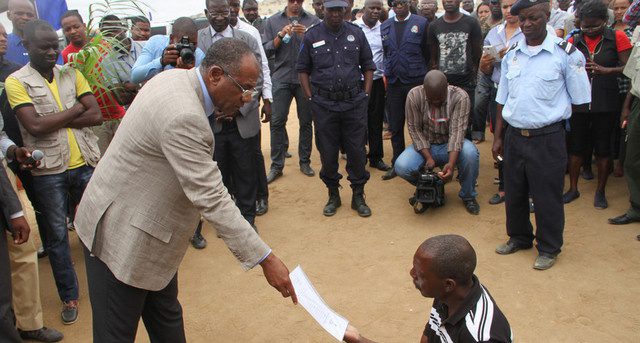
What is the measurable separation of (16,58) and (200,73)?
3974mm

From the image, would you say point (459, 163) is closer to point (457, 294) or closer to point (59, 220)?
point (457, 294)

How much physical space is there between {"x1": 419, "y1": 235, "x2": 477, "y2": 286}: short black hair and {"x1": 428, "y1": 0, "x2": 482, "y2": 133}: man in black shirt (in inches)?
163

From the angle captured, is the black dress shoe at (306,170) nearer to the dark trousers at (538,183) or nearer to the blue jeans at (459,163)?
the blue jeans at (459,163)

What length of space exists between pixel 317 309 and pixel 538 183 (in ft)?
8.44

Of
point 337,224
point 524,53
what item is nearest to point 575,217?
point 524,53

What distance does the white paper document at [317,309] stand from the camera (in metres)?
2.22

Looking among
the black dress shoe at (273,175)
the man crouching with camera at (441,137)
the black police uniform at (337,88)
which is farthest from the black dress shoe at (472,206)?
the black dress shoe at (273,175)

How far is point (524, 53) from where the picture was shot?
4090 mm

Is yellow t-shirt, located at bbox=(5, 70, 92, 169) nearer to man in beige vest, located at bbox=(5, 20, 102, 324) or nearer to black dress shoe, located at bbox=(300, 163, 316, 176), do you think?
man in beige vest, located at bbox=(5, 20, 102, 324)

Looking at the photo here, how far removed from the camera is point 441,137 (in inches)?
219

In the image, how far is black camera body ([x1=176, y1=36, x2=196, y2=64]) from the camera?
4.17 m

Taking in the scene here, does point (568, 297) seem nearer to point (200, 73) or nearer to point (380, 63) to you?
point (200, 73)

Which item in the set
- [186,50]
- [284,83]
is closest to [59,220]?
[186,50]

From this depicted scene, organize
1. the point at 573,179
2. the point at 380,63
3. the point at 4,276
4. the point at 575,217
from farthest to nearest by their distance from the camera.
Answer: the point at 380,63 < the point at 573,179 < the point at 575,217 < the point at 4,276
